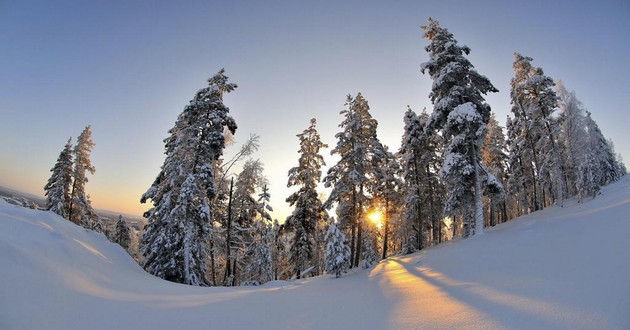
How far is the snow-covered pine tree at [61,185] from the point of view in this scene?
3100cm

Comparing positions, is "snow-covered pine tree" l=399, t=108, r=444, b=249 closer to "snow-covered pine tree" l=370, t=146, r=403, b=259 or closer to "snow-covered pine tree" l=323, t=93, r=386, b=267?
"snow-covered pine tree" l=370, t=146, r=403, b=259

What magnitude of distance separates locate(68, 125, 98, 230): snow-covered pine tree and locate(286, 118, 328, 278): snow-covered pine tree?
72.2 ft

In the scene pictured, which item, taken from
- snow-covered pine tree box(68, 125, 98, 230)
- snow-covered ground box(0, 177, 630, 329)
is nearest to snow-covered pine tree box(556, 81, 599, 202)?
snow-covered ground box(0, 177, 630, 329)

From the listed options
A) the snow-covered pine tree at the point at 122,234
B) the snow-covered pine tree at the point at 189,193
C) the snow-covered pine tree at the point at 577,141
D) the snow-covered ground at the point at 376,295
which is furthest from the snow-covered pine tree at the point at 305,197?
the snow-covered pine tree at the point at 122,234

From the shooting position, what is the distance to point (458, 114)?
18.9m

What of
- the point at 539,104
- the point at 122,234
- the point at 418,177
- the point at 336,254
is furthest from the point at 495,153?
the point at 122,234

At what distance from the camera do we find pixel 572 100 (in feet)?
101

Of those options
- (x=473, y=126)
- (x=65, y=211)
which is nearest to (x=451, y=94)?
(x=473, y=126)

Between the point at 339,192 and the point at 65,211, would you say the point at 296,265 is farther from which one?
the point at 65,211

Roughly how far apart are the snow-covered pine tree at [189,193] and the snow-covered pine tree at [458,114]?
557 inches

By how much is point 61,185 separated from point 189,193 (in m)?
22.8

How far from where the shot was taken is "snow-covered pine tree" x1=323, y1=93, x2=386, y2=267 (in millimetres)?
25359

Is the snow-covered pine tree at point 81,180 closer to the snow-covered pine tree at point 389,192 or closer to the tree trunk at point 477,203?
the snow-covered pine tree at point 389,192

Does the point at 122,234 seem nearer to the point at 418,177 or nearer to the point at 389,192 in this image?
the point at 389,192
